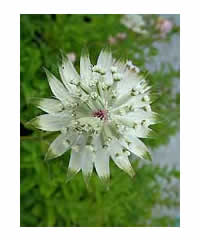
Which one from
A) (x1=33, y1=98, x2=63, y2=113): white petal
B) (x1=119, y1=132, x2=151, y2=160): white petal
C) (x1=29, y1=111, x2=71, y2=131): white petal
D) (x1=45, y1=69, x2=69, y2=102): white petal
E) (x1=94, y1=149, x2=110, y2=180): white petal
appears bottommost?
(x1=94, y1=149, x2=110, y2=180): white petal

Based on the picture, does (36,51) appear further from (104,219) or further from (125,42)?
(104,219)

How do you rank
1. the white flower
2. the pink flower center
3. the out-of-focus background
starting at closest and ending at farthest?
the pink flower center → the out-of-focus background → the white flower

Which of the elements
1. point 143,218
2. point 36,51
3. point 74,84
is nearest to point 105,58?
point 74,84

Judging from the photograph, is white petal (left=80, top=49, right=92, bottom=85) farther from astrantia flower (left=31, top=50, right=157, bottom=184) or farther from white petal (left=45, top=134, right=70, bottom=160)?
white petal (left=45, top=134, right=70, bottom=160)

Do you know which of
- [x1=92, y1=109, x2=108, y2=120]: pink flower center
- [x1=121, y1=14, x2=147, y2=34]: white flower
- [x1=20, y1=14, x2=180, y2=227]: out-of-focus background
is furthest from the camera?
[x1=121, y1=14, x2=147, y2=34]: white flower

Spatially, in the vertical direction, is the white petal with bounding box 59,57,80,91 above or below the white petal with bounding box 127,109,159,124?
above

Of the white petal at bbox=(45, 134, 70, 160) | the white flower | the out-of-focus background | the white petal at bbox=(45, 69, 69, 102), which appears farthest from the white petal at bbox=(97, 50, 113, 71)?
the white flower

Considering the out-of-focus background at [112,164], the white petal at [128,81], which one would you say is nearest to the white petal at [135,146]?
the white petal at [128,81]

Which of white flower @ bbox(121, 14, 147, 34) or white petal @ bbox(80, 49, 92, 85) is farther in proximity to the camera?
white flower @ bbox(121, 14, 147, 34)
